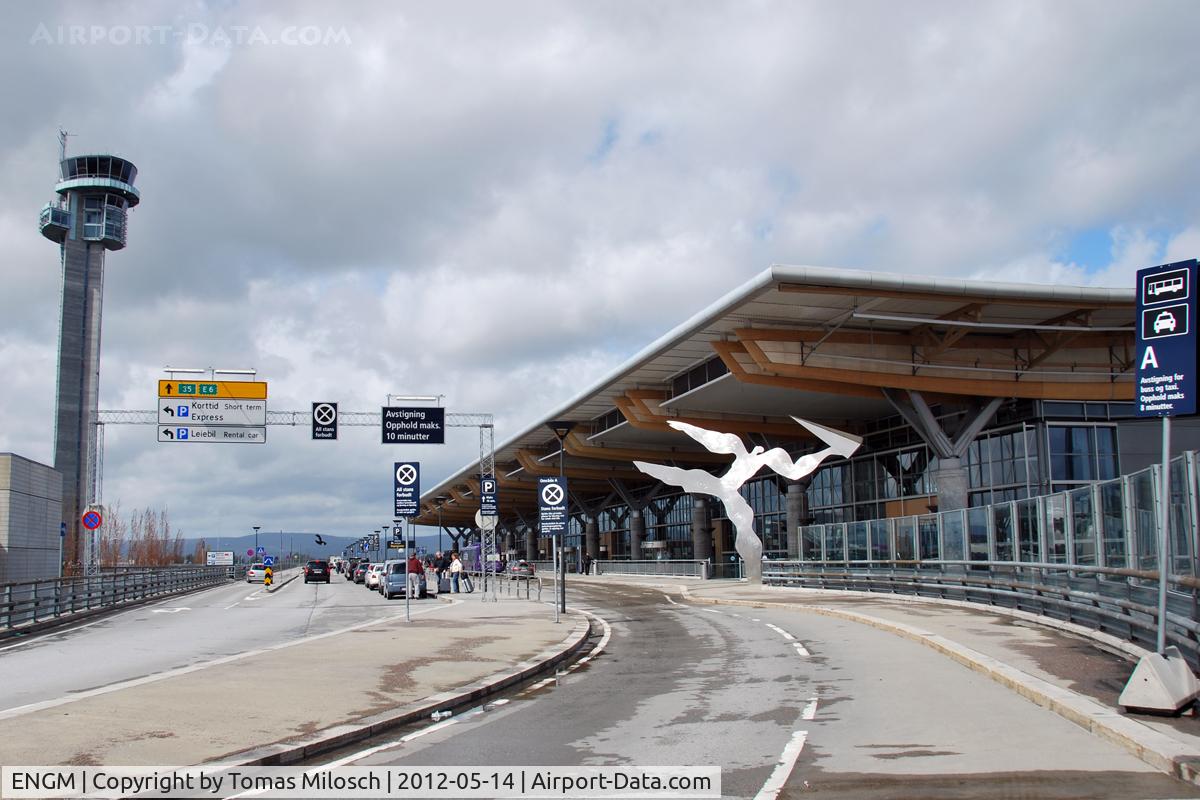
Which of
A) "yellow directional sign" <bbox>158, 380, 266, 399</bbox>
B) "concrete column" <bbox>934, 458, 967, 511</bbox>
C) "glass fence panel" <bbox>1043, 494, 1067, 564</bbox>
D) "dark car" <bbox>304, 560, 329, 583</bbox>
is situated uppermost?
"yellow directional sign" <bbox>158, 380, 266, 399</bbox>

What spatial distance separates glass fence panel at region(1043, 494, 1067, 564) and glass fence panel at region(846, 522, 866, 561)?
1537cm

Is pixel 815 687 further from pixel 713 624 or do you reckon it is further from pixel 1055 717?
pixel 713 624

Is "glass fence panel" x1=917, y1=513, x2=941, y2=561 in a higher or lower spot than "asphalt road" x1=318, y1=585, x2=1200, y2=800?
higher

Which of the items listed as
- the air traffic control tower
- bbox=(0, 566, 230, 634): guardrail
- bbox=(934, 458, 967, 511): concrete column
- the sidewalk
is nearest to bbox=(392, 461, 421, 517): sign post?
the sidewalk

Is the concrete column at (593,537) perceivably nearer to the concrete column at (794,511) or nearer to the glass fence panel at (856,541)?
the concrete column at (794,511)

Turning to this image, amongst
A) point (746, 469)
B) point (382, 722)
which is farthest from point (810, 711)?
point (746, 469)

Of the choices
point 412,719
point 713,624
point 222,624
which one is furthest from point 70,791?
point 222,624

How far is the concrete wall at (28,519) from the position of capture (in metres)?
36.3

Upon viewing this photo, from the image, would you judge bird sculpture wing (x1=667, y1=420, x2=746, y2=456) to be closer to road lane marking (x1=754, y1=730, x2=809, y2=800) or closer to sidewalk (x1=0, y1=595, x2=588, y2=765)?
sidewalk (x1=0, y1=595, x2=588, y2=765)

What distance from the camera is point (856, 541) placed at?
117 feet

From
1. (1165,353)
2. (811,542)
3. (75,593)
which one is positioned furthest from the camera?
(811,542)

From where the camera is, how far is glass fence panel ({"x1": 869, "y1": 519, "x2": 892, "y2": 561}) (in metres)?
32.4

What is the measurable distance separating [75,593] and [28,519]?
35.3ft
